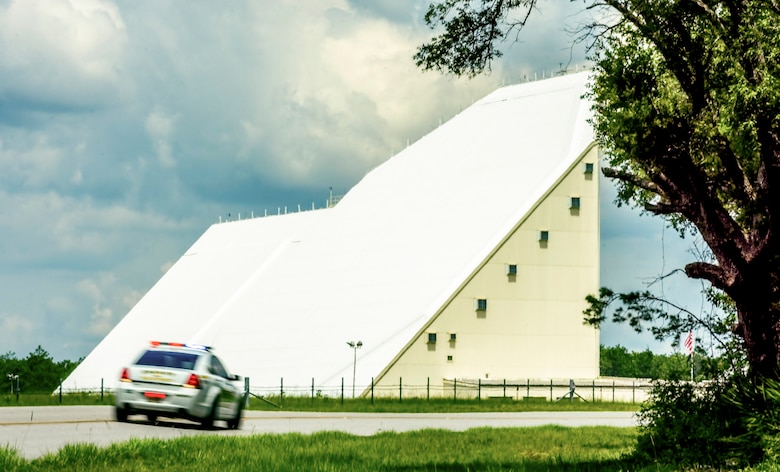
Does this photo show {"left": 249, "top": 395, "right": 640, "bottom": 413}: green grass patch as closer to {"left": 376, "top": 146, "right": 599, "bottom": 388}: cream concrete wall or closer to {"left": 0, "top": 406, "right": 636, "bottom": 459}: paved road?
{"left": 376, "top": 146, "right": 599, "bottom": 388}: cream concrete wall

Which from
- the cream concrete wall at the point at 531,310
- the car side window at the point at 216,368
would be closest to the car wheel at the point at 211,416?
the car side window at the point at 216,368

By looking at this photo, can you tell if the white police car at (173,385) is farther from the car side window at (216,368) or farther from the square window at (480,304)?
the square window at (480,304)

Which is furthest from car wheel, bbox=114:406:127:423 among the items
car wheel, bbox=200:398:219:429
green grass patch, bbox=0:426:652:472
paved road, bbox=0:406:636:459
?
green grass patch, bbox=0:426:652:472

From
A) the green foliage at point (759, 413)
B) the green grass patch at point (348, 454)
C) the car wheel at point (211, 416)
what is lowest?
the green grass patch at point (348, 454)

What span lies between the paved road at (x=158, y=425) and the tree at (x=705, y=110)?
919cm

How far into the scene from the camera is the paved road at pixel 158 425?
2089 centimetres

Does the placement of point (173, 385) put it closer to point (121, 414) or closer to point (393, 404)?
point (121, 414)

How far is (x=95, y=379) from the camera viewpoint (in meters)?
80.2

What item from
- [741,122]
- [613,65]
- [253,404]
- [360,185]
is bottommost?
[253,404]

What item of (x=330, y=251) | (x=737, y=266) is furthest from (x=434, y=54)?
(x=330, y=251)

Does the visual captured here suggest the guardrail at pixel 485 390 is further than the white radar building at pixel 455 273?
No

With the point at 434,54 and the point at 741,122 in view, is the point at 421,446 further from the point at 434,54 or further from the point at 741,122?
the point at 741,122

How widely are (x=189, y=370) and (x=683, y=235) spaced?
1086 centimetres

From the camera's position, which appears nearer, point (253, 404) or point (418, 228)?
point (253, 404)
